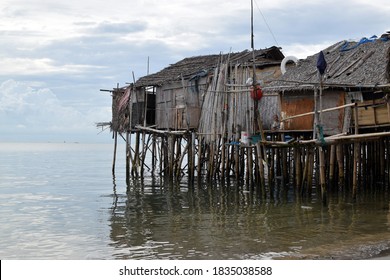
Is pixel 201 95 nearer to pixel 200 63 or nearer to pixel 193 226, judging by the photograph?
pixel 200 63

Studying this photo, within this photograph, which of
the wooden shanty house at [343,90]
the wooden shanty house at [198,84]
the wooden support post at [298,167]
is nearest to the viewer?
the wooden shanty house at [343,90]

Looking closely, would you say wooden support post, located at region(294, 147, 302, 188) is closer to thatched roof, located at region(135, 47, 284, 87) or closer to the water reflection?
the water reflection

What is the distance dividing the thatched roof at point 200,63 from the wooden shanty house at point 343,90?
8.57 feet

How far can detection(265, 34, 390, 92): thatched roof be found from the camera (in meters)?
16.9

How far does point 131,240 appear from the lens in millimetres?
12602

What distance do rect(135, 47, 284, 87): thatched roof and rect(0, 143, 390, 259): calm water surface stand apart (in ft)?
16.1

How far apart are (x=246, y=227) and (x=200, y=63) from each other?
1285cm

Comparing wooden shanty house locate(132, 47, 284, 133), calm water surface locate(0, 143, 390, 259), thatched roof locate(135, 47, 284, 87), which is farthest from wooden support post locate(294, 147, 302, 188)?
thatched roof locate(135, 47, 284, 87)

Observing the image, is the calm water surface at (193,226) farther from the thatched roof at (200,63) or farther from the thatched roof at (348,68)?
the thatched roof at (200,63)

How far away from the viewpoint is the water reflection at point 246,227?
11.1 meters

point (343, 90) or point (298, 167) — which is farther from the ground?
point (343, 90)

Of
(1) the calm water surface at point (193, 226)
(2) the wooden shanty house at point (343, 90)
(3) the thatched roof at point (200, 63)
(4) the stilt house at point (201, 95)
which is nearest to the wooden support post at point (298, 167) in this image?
(1) the calm water surface at point (193, 226)

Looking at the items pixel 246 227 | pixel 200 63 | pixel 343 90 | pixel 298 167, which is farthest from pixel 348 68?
pixel 200 63

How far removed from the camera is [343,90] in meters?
17.7
